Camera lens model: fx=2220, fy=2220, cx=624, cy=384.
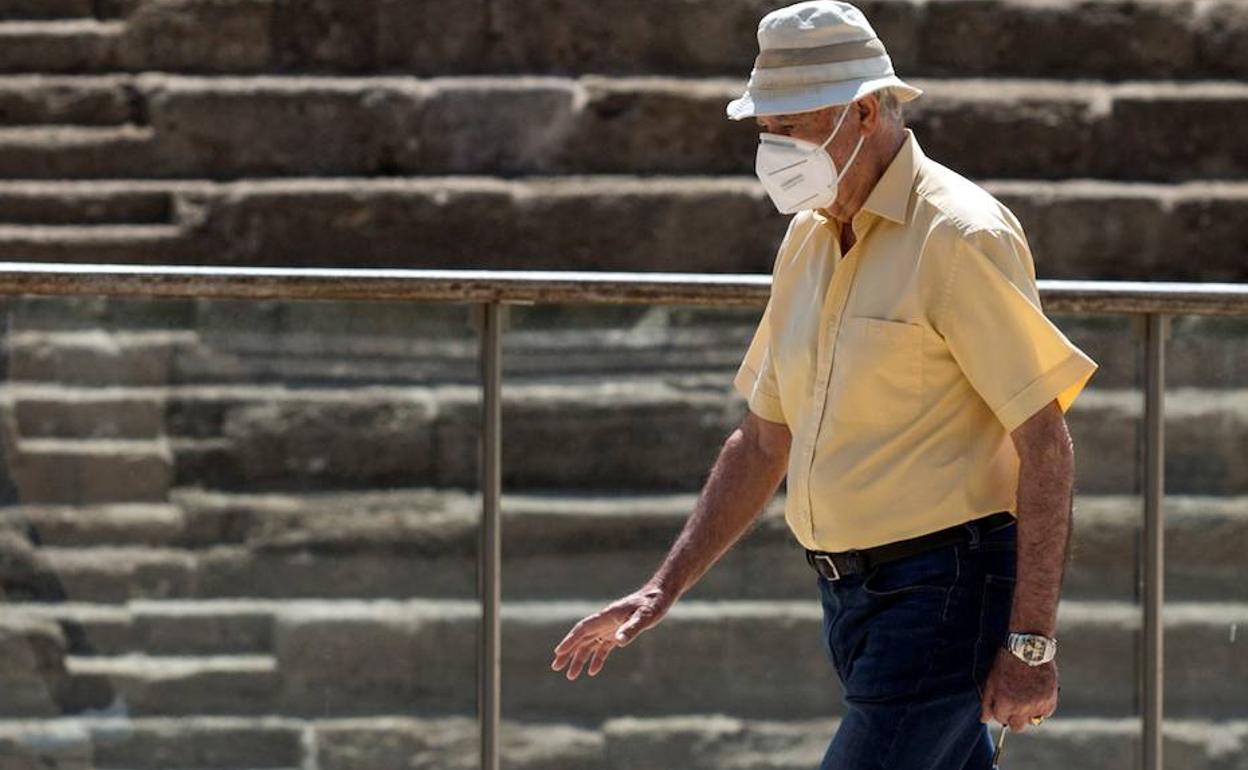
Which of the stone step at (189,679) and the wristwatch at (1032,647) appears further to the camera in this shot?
the stone step at (189,679)

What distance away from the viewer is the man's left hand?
3170 millimetres

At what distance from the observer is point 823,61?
3.33 metres

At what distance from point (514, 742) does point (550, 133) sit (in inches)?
180

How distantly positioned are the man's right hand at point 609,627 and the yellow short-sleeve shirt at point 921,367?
340mm

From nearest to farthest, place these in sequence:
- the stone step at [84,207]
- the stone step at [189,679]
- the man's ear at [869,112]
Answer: the man's ear at [869,112]
the stone step at [189,679]
the stone step at [84,207]

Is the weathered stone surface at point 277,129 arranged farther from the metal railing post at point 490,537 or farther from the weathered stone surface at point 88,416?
the metal railing post at point 490,537

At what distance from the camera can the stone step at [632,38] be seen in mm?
9453

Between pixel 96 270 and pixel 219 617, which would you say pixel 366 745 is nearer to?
pixel 219 617

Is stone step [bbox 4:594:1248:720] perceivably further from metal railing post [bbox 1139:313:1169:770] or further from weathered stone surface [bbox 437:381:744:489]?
weathered stone surface [bbox 437:381:744:489]

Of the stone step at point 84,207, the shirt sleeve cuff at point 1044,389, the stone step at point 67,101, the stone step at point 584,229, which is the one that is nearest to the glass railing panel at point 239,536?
the shirt sleeve cuff at point 1044,389

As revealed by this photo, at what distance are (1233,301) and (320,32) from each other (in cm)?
550

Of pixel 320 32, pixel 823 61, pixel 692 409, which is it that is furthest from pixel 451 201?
pixel 823 61

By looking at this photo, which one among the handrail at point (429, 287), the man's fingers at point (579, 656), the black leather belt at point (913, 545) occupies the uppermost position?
the black leather belt at point (913, 545)

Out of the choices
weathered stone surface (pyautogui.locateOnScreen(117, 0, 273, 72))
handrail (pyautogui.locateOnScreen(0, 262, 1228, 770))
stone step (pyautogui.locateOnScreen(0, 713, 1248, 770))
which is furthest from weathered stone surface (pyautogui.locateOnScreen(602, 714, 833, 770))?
weathered stone surface (pyautogui.locateOnScreen(117, 0, 273, 72))
